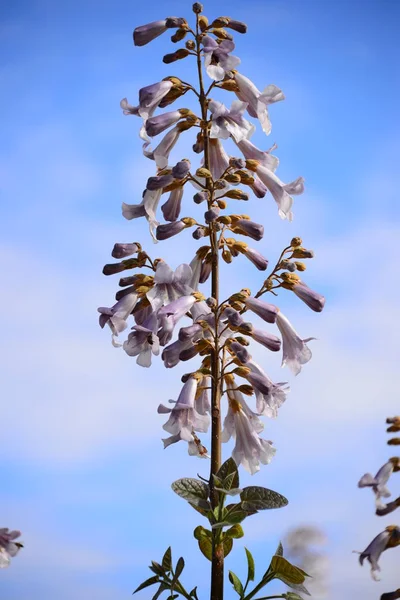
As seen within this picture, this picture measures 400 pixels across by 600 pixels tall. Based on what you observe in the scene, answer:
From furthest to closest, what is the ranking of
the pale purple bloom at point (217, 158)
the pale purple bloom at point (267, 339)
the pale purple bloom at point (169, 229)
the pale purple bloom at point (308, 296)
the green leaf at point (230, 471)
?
the pale purple bloom at point (217, 158) → the pale purple bloom at point (308, 296) → the pale purple bloom at point (169, 229) → the pale purple bloom at point (267, 339) → the green leaf at point (230, 471)

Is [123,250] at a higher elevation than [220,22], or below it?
below

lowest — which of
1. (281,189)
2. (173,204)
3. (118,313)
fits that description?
(118,313)

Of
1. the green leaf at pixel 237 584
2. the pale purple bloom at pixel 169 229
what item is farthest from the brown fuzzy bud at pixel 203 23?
the green leaf at pixel 237 584

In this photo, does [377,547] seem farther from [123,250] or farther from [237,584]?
[123,250]

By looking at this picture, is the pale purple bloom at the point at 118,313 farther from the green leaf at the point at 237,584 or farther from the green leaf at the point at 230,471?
the green leaf at the point at 237,584


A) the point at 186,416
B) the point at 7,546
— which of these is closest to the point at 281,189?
the point at 186,416

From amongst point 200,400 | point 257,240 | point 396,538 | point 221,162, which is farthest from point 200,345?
point 396,538
